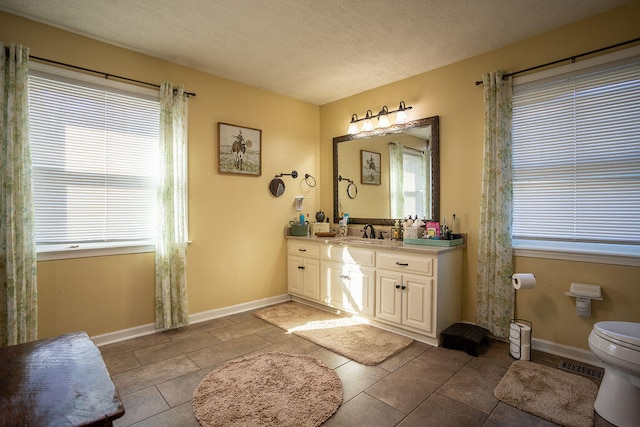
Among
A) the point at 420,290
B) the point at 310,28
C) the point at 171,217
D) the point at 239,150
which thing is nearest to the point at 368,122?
the point at 310,28

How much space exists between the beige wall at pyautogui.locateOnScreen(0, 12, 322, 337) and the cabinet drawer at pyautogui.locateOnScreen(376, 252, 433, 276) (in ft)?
5.12

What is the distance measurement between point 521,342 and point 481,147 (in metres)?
1.72

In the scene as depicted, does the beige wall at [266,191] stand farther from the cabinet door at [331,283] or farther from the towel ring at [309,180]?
the cabinet door at [331,283]

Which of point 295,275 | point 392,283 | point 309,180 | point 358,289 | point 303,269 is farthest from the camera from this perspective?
point 309,180

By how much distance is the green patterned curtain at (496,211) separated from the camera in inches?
112

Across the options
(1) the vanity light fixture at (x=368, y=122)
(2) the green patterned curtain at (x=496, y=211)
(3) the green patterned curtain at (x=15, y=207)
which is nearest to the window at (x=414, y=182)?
(1) the vanity light fixture at (x=368, y=122)

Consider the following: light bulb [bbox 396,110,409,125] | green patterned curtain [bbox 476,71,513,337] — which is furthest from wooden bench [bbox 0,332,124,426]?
light bulb [bbox 396,110,409,125]

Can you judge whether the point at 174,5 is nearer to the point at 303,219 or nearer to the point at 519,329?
the point at 303,219

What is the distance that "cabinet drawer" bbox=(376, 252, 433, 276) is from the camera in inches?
111

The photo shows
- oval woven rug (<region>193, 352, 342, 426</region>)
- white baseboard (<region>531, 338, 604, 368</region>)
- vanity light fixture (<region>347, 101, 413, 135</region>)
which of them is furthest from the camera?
vanity light fixture (<region>347, 101, 413, 135</region>)

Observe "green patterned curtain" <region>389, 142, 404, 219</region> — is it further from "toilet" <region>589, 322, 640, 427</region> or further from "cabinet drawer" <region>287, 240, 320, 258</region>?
"toilet" <region>589, 322, 640, 427</region>

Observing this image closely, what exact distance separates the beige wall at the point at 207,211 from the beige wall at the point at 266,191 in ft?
0.04

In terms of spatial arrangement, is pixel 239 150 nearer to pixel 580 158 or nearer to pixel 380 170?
pixel 380 170

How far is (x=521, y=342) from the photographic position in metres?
2.53
